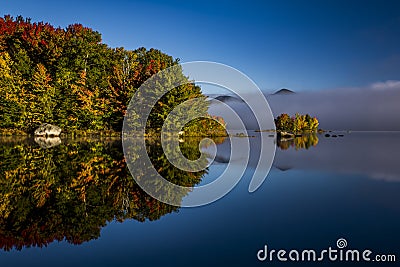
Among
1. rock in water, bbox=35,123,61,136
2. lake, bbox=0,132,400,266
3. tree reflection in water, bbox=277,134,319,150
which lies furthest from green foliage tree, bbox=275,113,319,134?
lake, bbox=0,132,400,266

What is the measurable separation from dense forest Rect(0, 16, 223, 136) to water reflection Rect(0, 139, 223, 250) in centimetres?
2350

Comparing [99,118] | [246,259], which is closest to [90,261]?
[246,259]

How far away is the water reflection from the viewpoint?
5805 mm

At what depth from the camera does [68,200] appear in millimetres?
7965

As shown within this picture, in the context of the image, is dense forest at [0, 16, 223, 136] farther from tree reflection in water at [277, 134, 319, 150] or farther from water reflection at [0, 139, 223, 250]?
water reflection at [0, 139, 223, 250]

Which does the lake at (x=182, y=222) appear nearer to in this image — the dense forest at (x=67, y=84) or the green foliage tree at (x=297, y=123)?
the dense forest at (x=67, y=84)

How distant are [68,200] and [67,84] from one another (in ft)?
109

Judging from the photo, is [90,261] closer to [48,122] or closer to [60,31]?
[48,122]

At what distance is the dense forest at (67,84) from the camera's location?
3556 cm

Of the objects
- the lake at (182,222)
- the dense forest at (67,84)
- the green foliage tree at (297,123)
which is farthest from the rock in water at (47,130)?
the green foliage tree at (297,123)

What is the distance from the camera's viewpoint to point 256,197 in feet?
28.9

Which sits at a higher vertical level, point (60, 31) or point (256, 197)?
point (60, 31)

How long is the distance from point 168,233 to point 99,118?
3403 centimetres

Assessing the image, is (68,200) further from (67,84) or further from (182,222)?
(67,84)
